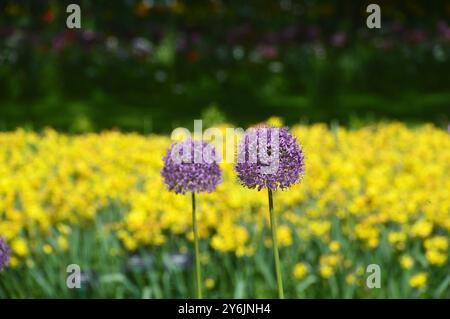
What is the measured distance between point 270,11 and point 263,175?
989 centimetres

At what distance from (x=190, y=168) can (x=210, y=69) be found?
7.60 m

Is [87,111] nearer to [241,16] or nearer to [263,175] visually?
[241,16]

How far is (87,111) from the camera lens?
8516 millimetres

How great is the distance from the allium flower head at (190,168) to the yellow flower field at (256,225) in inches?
49.2

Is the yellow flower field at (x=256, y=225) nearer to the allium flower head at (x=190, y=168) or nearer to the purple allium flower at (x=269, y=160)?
the allium flower head at (x=190, y=168)

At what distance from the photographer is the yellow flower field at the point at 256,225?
352cm

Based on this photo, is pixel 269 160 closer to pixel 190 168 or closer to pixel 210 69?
pixel 190 168

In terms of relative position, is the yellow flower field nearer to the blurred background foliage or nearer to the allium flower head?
the allium flower head

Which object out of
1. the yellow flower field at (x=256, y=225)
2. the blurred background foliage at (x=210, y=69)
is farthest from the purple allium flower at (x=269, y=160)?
the blurred background foliage at (x=210, y=69)

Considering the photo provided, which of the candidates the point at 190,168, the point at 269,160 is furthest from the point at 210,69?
the point at 269,160

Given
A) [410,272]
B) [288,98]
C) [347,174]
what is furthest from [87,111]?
[410,272]

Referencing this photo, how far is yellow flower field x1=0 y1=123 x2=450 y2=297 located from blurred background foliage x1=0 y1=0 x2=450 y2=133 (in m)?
3.29

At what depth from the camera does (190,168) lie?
210 cm

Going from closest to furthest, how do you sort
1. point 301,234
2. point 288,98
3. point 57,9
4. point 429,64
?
point 301,234
point 288,98
point 429,64
point 57,9
